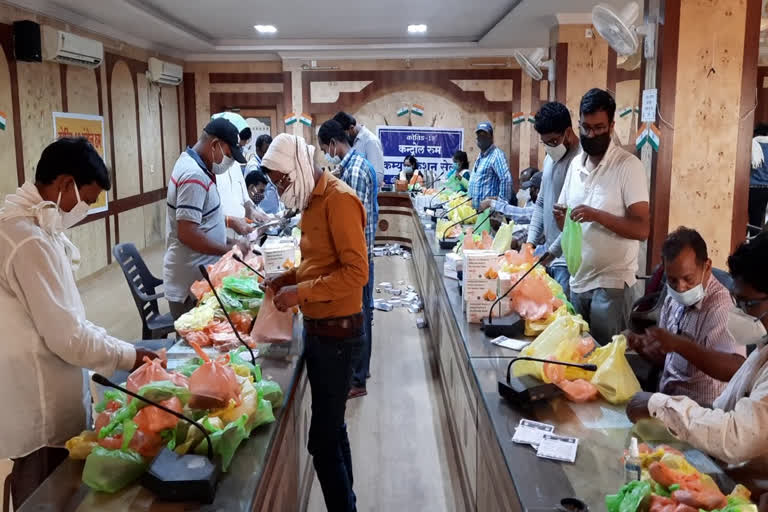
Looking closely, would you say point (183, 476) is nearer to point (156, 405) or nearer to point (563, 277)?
point (156, 405)

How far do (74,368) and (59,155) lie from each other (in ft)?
2.04

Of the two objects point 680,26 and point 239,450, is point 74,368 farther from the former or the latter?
point 680,26

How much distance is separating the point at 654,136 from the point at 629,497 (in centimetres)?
301

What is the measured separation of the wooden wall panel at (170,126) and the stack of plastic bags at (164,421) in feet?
29.6

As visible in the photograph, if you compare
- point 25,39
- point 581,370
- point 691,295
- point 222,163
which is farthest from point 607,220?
point 25,39

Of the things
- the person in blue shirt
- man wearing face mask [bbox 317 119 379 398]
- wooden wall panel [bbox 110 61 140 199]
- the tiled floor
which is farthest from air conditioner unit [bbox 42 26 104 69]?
the person in blue shirt

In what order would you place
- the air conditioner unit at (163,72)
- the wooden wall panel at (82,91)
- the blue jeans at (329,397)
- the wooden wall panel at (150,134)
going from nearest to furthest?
the blue jeans at (329,397) → the wooden wall panel at (82,91) → the wooden wall panel at (150,134) → the air conditioner unit at (163,72)

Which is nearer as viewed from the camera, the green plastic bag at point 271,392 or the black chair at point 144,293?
the green plastic bag at point 271,392

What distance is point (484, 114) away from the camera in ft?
37.1

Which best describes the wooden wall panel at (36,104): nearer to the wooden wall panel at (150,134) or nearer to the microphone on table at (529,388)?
the wooden wall panel at (150,134)

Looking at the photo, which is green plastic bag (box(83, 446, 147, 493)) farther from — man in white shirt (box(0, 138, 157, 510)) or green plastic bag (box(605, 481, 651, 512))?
green plastic bag (box(605, 481, 651, 512))

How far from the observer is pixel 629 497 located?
1.25 m

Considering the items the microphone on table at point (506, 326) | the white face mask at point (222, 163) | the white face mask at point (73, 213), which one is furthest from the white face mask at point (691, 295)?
the white face mask at point (222, 163)

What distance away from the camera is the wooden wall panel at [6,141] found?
5.80 m
